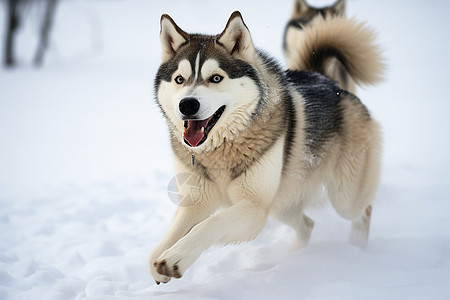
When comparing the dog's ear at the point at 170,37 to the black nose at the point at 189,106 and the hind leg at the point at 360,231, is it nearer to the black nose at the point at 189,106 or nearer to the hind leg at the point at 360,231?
the black nose at the point at 189,106

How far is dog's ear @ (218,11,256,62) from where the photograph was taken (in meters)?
2.25

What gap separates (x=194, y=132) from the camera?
213 centimetres

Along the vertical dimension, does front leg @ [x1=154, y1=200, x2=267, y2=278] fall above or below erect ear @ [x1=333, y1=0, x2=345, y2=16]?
below

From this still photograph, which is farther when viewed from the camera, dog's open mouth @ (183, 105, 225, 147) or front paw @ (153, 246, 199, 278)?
dog's open mouth @ (183, 105, 225, 147)

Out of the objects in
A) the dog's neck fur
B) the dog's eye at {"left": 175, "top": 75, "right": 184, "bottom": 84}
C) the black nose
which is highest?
the dog's eye at {"left": 175, "top": 75, "right": 184, "bottom": 84}

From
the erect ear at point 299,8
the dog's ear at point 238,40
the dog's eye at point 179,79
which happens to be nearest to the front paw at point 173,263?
the dog's eye at point 179,79

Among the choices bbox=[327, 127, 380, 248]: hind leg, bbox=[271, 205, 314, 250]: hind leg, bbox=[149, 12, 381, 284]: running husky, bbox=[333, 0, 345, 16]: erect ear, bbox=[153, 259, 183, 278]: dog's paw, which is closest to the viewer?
bbox=[153, 259, 183, 278]: dog's paw

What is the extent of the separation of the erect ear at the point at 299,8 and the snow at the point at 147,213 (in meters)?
0.59

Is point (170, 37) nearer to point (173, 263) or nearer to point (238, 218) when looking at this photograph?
point (238, 218)

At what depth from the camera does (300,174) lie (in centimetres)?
265

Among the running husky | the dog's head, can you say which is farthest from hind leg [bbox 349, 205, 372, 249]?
the dog's head

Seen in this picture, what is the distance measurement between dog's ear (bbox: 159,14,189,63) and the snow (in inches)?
27.0

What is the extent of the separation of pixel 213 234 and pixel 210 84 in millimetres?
770

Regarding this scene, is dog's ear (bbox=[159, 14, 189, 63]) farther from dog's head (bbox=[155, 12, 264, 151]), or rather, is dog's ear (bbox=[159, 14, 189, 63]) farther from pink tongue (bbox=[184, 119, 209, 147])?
pink tongue (bbox=[184, 119, 209, 147])
